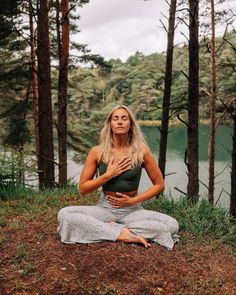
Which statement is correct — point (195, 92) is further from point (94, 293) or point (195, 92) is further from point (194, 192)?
point (94, 293)

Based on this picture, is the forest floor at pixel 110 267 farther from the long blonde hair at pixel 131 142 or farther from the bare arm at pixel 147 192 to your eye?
the long blonde hair at pixel 131 142

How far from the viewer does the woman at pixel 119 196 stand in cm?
439

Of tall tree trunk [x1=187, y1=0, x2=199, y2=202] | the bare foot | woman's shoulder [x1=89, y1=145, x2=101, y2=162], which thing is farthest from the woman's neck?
tall tree trunk [x1=187, y1=0, x2=199, y2=202]

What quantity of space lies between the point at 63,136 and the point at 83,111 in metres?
42.7

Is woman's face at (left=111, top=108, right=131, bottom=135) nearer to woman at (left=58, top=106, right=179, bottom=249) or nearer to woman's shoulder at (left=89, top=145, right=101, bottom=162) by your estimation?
woman at (left=58, top=106, right=179, bottom=249)

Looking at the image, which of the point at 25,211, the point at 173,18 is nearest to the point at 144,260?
the point at 25,211

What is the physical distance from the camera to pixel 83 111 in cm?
5297

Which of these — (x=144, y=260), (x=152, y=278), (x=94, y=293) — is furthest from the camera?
(x=144, y=260)

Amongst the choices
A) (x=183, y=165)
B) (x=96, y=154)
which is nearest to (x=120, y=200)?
(x=96, y=154)

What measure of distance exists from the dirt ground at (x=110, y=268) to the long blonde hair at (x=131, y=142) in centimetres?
95

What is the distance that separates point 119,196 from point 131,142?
0.65 metres

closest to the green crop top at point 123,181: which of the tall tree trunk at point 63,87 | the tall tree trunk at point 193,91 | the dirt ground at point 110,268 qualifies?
the dirt ground at point 110,268

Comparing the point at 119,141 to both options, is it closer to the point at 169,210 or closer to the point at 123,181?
the point at 123,181

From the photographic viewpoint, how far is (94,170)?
15.4 ft
